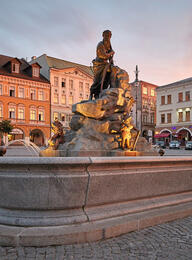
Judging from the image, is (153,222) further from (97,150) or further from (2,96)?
(2,96)

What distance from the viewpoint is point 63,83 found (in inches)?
1618

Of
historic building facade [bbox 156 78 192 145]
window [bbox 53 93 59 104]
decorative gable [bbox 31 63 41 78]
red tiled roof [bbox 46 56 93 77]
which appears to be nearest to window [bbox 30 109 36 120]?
window [bbox 53 93 59 104]

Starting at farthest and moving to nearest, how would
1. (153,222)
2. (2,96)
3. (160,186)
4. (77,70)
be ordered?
(77,70)
(2,96)
(160,186)
(153,222)

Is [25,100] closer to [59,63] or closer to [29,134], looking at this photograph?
[29,134]

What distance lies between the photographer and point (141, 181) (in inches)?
142

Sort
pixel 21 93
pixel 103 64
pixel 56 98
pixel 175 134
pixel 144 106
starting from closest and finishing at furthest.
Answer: pixel 103 64
pixel 21 93
pixel 175 134
pixel 56 98
pixel 144 106

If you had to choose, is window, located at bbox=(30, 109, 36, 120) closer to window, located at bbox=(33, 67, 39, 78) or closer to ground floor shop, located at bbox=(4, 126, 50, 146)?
ground floor shop, located at bbox=(4, 126, 50, 146)

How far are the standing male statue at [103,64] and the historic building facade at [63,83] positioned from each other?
31.2 m

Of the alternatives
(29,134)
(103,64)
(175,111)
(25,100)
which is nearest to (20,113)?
(25,100)

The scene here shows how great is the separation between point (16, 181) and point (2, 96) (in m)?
34.4

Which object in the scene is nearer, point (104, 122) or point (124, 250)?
point (124, 250)

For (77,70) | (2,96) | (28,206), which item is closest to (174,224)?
(28,206)

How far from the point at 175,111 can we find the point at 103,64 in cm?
3553

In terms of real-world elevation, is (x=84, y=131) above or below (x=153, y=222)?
above
